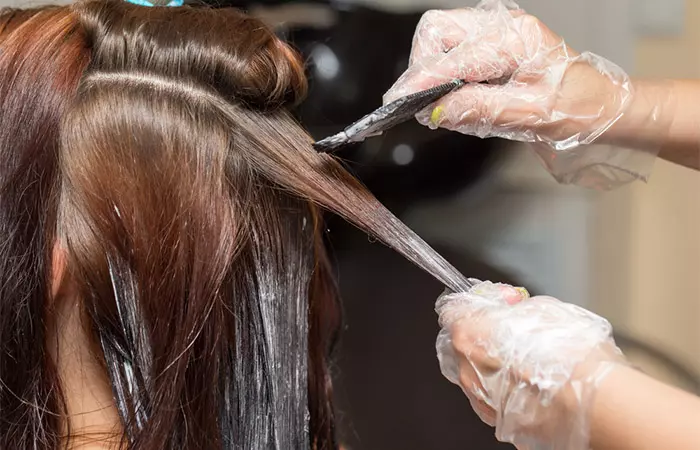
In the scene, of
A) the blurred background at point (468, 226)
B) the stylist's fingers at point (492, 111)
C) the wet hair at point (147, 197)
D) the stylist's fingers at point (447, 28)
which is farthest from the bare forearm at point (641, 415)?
the blurred background at point (468, 226)

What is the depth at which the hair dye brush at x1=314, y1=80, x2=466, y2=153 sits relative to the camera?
2.25 feet

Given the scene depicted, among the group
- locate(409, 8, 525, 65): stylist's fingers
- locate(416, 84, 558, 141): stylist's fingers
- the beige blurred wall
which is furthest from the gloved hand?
the beige blurred wall

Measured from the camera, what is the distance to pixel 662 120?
0.85m

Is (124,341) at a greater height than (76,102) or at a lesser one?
lesser

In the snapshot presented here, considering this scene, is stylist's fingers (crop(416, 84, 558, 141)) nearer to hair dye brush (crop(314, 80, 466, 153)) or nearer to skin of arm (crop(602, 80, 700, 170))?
hair dye brush (crop(314, 80, 466, 153))

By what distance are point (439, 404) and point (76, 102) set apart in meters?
0.91

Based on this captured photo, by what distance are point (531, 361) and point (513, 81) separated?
39cm

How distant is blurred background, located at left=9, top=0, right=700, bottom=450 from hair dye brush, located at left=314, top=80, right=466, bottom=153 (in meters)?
0.41

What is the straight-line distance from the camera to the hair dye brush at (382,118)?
686 mm

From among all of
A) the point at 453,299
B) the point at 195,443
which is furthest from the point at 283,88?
the point at 195,443

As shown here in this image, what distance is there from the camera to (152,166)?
66 cm

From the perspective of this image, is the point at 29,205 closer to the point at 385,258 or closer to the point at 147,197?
the point at 147,197

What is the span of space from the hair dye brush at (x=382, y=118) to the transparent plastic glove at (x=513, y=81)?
0.09ft

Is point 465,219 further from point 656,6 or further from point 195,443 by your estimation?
point 195,443
